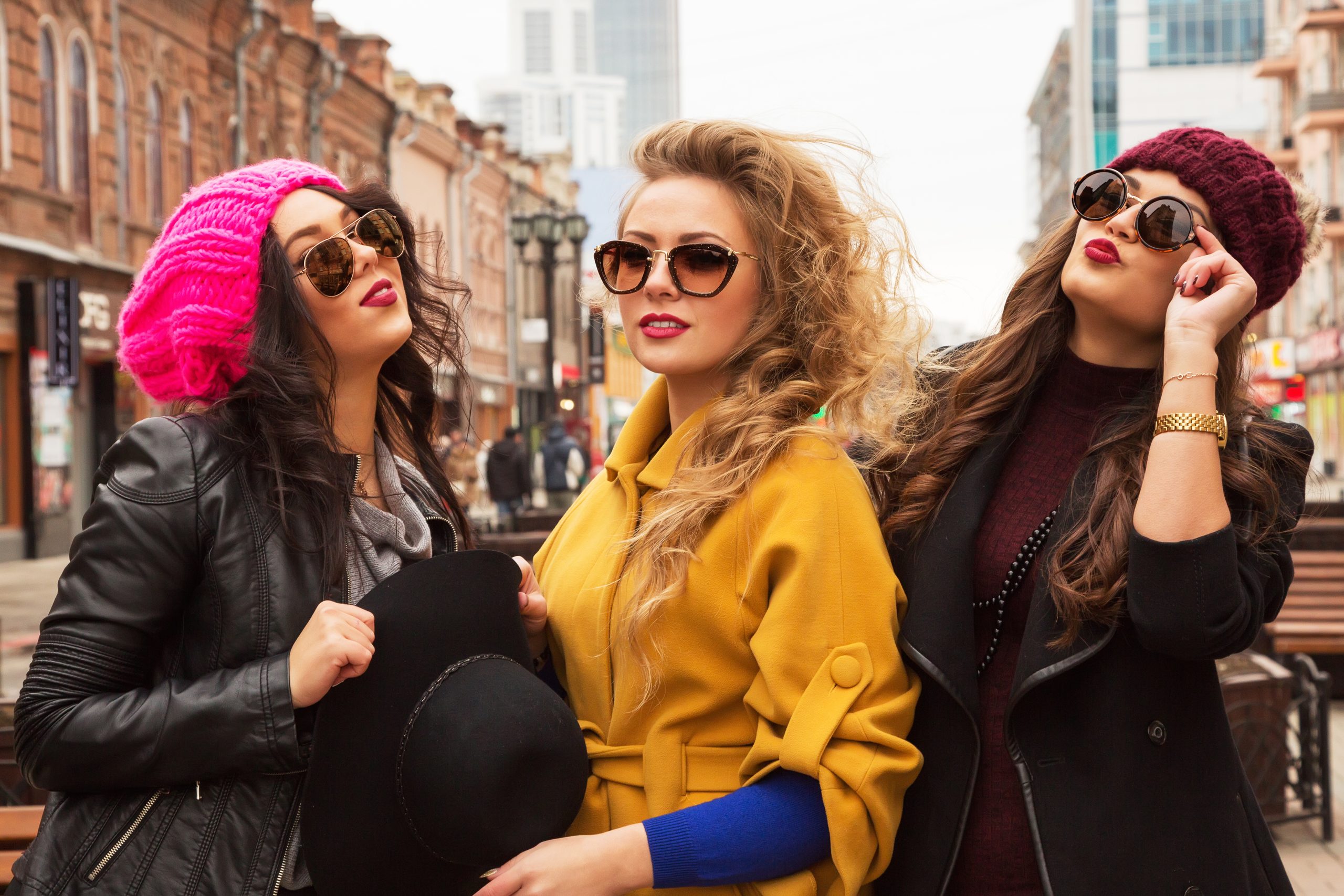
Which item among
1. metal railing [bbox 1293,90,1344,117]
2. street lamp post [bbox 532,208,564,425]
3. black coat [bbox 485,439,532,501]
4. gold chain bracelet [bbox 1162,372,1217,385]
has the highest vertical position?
metal railing [bbox 1293,90,1344,117]

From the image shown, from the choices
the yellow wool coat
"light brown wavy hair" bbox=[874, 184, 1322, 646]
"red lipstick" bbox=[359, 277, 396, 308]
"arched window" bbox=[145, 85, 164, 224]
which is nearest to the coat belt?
the yellow wool coat

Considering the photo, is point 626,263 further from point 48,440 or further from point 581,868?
point 48,440

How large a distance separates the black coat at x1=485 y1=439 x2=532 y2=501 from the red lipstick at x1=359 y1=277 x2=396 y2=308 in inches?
661

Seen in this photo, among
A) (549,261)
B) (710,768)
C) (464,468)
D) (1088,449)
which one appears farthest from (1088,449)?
(464,468)

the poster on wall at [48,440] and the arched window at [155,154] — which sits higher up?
the arched window at [155,154]

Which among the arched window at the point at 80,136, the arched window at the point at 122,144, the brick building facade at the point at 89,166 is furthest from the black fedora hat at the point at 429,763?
the arched window at the point at 122,144

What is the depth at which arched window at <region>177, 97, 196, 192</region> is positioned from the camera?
22.1 meters

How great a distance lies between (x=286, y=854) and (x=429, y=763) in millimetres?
293

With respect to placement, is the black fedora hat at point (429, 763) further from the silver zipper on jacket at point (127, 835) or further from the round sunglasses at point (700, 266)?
the round sunglasses at point (700, 266)

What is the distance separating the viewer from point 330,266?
94.3 inches

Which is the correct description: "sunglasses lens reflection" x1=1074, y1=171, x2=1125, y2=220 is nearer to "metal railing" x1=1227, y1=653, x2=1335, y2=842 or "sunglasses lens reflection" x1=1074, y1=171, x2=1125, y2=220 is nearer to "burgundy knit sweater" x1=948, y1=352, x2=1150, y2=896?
"burgundy knit sweater" x1=948, y1=352, x2=1150, y2=896

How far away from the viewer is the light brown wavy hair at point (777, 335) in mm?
2309

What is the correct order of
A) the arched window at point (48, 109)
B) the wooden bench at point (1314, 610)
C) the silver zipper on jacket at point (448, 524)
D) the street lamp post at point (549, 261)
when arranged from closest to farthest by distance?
the silver zipper on jacket at point (448, 524) → the wooden bench at point (1314, 610) → the street lamp post at point (549, 261) → the arched window at point (48, 109)

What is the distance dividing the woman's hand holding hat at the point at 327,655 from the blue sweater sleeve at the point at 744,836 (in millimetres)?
545
